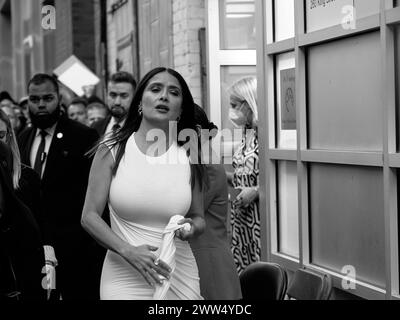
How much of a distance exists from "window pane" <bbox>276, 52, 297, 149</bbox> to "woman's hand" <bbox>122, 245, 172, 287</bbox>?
214 cm

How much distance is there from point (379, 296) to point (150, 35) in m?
5.22

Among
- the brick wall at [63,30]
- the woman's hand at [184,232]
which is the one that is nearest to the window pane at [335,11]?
the woman's hand at [184,232]

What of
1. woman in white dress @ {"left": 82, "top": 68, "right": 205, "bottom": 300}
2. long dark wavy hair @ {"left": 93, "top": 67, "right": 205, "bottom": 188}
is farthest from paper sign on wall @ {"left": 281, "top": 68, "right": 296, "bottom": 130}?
woman in white dress @ {"left": 82, "top": 68, "right": 205, "bottom": 300}

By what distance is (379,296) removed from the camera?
4273 millimetres

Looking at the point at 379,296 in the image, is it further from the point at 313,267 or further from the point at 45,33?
the point at 45,33

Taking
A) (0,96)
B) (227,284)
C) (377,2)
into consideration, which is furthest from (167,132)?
(0,96)

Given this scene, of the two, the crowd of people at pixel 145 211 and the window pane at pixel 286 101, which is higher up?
the window pane at pixel 286 101

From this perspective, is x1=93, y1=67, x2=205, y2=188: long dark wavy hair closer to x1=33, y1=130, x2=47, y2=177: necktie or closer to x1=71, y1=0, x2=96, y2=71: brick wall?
x1=33, y1=130, x2=47, y2=177: necktie

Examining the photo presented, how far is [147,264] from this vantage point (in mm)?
3527

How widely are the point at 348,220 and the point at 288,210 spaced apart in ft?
3.44

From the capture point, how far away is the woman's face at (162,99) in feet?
12.6

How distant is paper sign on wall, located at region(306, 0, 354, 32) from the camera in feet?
15.5

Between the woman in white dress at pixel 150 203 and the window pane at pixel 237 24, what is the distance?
368cm

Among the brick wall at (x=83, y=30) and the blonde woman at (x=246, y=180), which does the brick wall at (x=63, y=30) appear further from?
the blonde woman at (x=246, y=180)
